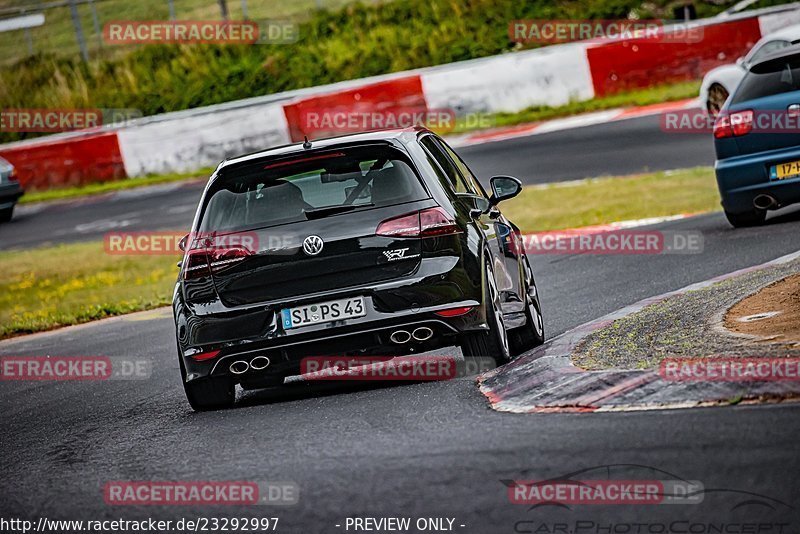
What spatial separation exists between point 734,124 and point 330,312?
6.64 m

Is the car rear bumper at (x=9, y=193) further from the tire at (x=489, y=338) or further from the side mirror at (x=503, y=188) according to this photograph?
the tire at (x=489, y=338)

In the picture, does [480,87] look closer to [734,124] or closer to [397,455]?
[734,124]

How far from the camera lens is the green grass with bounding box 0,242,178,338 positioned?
52.6 ft

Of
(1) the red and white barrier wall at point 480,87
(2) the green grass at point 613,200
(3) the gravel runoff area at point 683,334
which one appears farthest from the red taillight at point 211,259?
(1) the red and white barrier wall at point 480,87

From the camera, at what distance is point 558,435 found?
21.3 feet

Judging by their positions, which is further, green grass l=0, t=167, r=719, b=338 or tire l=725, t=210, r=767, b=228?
green grass l=0, t=167, r=719, b=338

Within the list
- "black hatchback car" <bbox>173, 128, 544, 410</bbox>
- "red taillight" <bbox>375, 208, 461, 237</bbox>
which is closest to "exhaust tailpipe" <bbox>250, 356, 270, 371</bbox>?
"black hatchback car" <bbox>173, 128, 544, 410</bbox>

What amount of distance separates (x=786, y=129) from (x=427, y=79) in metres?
14.8

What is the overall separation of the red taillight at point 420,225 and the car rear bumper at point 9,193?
2025cm

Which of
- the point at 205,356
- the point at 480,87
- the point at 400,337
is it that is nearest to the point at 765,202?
the point at 400,337

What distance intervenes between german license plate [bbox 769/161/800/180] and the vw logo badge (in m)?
6.46

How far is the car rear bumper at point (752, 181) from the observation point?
43.4 ft

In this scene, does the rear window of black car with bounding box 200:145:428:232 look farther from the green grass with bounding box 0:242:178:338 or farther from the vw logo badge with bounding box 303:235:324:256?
the green grass with bounding box 0:242:178:338

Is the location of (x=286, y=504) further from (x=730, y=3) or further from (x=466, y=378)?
(x=730, y=3)
